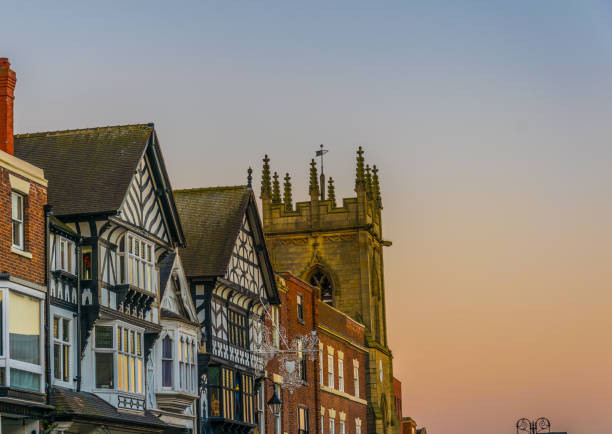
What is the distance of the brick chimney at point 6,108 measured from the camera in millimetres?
30875

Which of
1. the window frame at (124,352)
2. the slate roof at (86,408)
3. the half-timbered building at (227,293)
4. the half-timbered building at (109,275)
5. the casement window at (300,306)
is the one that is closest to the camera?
the slate roof at (86,408)

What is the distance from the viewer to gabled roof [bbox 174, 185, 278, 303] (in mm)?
40125

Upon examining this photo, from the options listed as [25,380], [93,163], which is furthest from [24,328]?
[93,163]

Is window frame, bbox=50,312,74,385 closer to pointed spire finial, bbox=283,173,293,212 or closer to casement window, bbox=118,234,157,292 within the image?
casement window, bbox=118,234,157,292

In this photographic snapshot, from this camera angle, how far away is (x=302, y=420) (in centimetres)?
4988

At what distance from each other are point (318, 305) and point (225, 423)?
50.8 feet

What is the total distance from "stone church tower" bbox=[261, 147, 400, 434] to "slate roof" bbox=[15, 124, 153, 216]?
3802 cm

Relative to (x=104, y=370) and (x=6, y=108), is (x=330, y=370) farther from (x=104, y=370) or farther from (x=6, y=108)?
(x=6, y=108)

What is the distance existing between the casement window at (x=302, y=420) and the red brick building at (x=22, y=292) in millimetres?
21829

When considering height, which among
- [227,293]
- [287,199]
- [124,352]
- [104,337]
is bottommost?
[124,352]

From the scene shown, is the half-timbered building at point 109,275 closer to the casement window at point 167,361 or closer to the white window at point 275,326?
the casement window at point 167,361

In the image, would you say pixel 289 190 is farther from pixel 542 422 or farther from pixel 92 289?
pixel 92 289

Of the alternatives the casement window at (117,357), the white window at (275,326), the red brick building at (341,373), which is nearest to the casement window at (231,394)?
the white window at (275,326)

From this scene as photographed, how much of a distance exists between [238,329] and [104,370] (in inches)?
425
